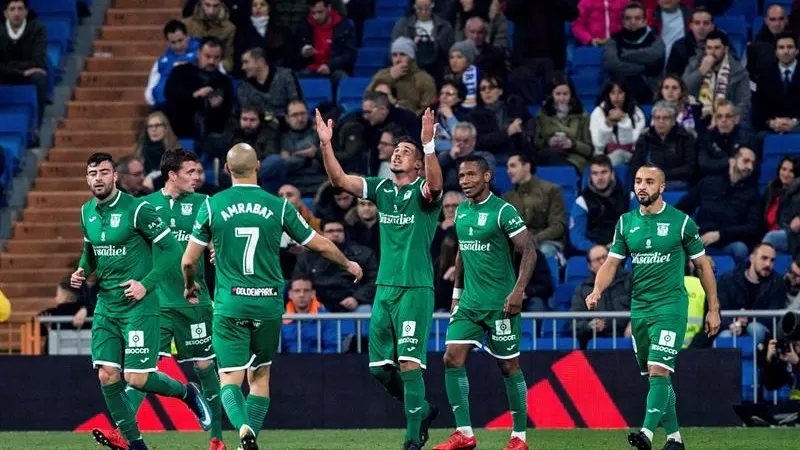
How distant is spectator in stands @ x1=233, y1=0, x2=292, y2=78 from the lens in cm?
2350

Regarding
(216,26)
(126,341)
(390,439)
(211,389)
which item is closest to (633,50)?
(216,26)

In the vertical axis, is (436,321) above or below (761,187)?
below

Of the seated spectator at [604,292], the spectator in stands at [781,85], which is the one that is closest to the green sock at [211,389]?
the seated spectator at [604,292]

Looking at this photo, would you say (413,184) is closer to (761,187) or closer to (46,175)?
(761,187)

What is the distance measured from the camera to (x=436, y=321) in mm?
18359

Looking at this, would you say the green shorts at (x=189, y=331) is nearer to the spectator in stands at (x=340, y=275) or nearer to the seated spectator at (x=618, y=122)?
the spectator in stands at (x=340, y=275)

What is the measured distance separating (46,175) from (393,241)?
10178 millimetres

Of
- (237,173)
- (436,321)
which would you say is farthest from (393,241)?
(436,321)

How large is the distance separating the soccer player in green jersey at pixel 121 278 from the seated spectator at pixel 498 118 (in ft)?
24.9

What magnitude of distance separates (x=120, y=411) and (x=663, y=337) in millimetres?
4240

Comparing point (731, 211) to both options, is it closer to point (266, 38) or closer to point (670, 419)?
point (670, 419)

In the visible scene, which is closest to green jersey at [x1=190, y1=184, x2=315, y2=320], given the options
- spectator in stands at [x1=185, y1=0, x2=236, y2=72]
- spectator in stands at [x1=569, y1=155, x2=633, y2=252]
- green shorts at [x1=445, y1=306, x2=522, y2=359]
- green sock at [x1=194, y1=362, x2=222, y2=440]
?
green sock at [x1=194, y1=362, x2=222, y2=440]

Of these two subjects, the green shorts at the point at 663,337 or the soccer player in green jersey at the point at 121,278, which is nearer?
the soccer player in green jersey at the point at 121,278

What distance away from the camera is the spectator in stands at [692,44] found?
71.7ft
